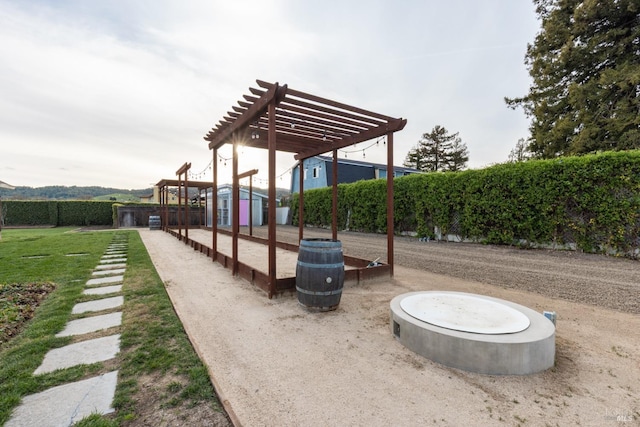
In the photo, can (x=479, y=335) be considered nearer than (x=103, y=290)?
Yes

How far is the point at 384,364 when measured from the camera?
1.93 meters

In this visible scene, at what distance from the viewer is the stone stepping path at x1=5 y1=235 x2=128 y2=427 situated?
1384mm

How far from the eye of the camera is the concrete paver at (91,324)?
2.39 m

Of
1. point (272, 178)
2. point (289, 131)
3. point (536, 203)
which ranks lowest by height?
point (536, 203)

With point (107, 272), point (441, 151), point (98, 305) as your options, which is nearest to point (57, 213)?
point (107, 272)

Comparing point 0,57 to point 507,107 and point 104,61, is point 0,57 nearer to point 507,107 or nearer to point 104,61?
point 104,61

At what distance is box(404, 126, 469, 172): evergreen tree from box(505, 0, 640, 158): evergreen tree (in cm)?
1457

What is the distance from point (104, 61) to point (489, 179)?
1053 cm

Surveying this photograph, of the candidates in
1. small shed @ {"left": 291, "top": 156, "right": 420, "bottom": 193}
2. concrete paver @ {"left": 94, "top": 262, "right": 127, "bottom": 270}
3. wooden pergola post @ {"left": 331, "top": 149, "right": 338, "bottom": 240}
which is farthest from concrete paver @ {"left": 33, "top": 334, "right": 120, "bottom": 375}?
small shed @ {"left": 291, "top": 156, "right": 420, "bottom": 193}

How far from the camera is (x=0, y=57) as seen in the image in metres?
5.84

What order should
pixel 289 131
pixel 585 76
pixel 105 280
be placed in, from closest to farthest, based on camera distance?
1. pixel 105 280
2. pixel 289 131
3. pixel 585 76

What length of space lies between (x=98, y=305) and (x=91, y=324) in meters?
0.60

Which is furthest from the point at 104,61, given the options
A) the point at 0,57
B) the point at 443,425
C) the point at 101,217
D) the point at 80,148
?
the point at 101,217

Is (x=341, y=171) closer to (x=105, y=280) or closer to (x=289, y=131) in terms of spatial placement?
(x=289, y=131)
